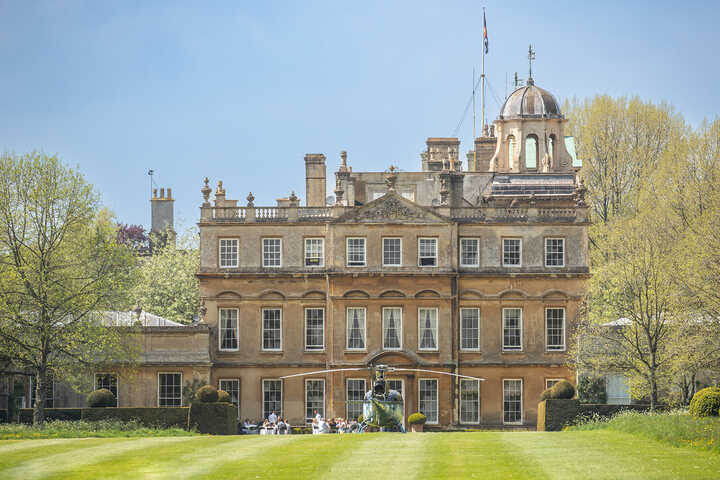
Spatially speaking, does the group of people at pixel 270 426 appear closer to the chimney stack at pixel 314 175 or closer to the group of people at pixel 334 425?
the group of people at pixel 334 425

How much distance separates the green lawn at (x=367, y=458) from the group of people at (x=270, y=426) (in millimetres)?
16639

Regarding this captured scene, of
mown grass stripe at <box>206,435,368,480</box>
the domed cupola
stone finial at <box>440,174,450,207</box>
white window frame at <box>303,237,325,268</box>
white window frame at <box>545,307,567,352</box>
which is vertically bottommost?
mown grass stripe at <box>206,435,368,480</box>

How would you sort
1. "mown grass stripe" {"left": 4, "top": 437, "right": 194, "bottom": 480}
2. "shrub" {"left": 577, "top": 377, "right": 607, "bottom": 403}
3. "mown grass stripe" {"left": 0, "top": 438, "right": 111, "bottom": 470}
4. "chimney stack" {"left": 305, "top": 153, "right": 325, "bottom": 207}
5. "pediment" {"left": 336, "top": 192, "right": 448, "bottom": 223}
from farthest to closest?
"chimney stack" {"left": 305, "top": 153, "right": 325, "bottom": 207}, "pediment" {"left": 336, "top": 192, "right": 448, "bottom": 223}, "shrub" {"left": 577, "top": 377, "right": 607, "bottom": 403}, "mown grass stripe" {"left": 0, "top": 438, "right": 111, "bottom": 470}, "mown grass stripe" {"left": 4, "top": 437, "right": 194, "bottom": 480}

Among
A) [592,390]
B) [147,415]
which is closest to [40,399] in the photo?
[147,415]

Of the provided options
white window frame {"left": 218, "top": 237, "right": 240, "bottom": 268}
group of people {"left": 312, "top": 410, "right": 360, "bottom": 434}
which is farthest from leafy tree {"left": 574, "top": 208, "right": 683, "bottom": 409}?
white window frame {"left": 218, "top": 237, "right": 240, "bottom": 268}

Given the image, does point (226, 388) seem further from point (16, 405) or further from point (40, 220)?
point (40, 220)

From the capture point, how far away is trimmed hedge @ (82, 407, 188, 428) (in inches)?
1977

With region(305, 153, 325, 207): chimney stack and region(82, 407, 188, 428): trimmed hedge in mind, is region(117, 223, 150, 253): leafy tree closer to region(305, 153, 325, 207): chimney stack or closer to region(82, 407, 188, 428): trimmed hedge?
region(305, 153, 325, 207): chimney stack

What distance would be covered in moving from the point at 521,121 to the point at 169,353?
30.0m

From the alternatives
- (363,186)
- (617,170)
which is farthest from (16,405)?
(617,170)

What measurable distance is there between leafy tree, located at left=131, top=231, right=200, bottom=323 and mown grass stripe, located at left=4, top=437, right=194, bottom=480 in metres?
34.1

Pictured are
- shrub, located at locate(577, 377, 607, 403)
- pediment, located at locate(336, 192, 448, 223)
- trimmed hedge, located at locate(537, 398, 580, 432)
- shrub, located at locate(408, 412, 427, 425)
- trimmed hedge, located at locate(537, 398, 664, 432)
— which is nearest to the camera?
trimmed hedge, located at locate(537, 398, 664, 432)

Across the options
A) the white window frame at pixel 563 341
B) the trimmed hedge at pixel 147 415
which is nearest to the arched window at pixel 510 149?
the white window frame at pixel 563 341

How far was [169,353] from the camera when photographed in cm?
5984
